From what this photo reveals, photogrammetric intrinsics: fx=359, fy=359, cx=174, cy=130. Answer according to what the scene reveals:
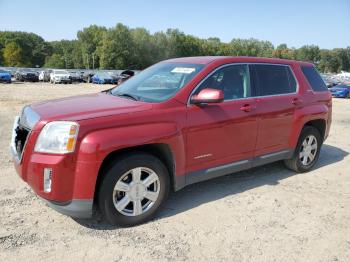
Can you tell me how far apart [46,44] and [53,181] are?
14372cm

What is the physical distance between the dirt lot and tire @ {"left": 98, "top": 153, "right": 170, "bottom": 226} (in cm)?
15

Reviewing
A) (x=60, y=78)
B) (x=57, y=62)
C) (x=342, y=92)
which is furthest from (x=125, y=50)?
(x=342, y=92)

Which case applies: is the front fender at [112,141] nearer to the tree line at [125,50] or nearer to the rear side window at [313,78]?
the rear side window at [313,78]

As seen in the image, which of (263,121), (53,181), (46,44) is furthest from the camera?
(46,44)

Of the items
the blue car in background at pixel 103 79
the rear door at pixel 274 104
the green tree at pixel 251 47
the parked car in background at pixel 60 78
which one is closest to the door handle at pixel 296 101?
the rear door at pixel 274 104

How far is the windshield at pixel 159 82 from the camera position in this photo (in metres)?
4.20

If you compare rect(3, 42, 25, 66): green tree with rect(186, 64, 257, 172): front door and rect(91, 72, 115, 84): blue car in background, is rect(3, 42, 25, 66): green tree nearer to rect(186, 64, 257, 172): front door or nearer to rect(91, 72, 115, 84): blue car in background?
rect(91, 72, 115, 84): blue car in background

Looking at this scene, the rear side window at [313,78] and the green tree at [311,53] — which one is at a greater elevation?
the green tree at [311,53]

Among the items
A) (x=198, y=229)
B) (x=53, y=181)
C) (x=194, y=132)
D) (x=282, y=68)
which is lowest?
(x=198, y=229)

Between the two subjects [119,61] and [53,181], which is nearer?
[53,181]

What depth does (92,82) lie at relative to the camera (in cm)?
4547

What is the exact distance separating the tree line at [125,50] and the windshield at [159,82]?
307ft

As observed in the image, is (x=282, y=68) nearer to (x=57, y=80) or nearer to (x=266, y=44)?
(x=57, y=80)

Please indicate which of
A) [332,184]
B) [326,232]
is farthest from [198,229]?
[332,184]
